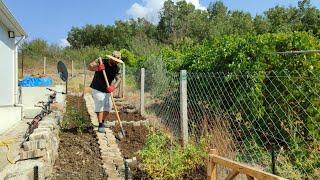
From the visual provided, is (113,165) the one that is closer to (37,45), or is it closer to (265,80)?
(265,80)

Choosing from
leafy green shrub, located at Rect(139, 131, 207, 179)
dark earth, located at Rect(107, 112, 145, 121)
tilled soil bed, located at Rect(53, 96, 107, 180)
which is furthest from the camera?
dark earth, located at Rect(107, 112, 145, 121)

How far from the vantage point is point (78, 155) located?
6.49 m

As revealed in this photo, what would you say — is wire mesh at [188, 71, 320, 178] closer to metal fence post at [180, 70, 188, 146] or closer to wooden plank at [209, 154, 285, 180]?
metal fence post at [180, 70, 188, 146]

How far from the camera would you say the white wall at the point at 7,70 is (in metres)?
11.6

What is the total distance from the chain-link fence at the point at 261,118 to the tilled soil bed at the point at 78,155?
52.0 inches

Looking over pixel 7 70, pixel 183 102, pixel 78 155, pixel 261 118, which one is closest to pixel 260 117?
pixel 261 118

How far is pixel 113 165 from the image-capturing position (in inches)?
224

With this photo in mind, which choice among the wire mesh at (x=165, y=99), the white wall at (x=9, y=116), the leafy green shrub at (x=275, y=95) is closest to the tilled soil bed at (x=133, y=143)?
the wire mesh at (x=165, y=99)

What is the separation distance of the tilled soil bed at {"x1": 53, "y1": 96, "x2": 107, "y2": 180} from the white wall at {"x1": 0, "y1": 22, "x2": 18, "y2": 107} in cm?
335

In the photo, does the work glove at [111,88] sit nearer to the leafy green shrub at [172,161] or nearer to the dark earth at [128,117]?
the dark earth at [128,117]

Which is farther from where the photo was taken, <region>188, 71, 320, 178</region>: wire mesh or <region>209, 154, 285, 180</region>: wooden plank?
<region>188, 71, 320, 178</region>: wire mesh

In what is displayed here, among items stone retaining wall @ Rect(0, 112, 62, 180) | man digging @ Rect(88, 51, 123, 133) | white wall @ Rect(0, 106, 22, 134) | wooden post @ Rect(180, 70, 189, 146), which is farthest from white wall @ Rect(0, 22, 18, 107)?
wooden post @ Rect(180, 70, 189, 146)

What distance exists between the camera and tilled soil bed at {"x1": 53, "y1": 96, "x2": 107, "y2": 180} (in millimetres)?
5438

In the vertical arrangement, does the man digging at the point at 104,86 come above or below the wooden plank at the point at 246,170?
above
